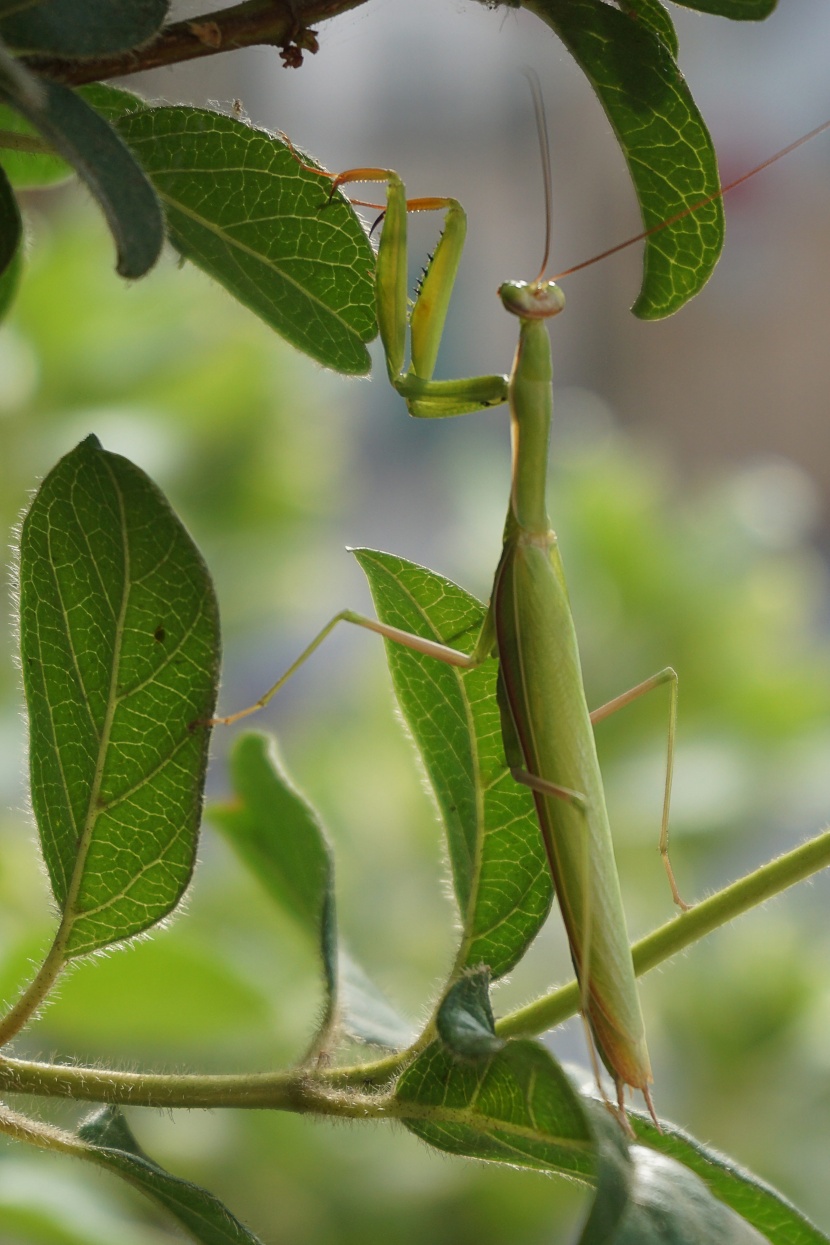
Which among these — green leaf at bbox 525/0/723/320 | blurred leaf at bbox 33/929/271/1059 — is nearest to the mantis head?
green leaf at bbox 525/0/723/320

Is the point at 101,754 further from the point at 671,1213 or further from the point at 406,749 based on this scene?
the point at 406,749

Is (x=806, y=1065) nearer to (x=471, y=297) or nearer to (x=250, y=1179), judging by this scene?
(x=250, y=1179)

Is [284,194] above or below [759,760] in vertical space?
above

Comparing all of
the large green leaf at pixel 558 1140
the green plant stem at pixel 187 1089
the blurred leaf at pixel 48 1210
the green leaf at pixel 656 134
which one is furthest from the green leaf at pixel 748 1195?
the blurred leaf at pixel 48 1210

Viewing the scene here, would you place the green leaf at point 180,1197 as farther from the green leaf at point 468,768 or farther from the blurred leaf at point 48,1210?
the blurred leaf at point 48,1210

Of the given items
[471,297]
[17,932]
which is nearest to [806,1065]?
[17,932]

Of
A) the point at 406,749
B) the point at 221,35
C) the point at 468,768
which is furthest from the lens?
the point at 406,749

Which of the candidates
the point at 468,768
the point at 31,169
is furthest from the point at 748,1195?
the point at 31,169
